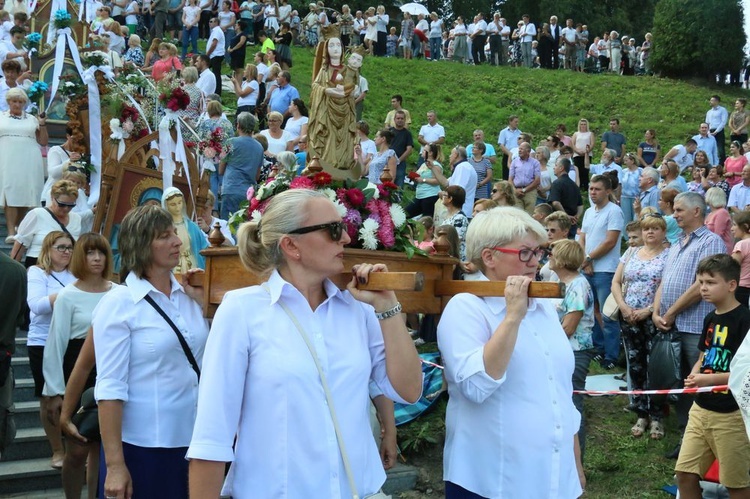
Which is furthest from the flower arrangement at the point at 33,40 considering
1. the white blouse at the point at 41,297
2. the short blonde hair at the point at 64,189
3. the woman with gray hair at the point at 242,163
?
the white blouse at the point at 41,297

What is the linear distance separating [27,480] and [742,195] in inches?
415

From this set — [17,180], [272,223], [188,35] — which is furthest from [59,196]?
[188,35]

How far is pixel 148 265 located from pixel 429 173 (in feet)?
33.1

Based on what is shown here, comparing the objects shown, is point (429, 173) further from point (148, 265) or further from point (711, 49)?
point (711, 49)

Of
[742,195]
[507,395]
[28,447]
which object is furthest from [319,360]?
[742,195]

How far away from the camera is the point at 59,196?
875 centimetres

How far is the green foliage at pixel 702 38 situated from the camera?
30266mm

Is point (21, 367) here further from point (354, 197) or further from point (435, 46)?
point (435, 46)

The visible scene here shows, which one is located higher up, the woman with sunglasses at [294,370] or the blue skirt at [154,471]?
the woman with sunglasses at [294,370]

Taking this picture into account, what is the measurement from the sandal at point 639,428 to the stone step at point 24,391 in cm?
508

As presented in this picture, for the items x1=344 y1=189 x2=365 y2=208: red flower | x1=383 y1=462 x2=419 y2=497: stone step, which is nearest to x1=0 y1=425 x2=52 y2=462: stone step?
x1=383 y1=462 x2=419 y2=497: stone step

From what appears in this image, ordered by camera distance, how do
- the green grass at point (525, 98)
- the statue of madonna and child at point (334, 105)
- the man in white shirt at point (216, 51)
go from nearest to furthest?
the statue of madonna and child at point (334, 105)
the man in white shirt at point (216, 51)
the green grass at point (525, 98)

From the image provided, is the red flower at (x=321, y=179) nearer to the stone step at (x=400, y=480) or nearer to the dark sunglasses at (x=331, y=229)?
the dark sunglasses at (x=331, y=229)

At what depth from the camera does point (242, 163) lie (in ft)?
39.5
